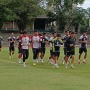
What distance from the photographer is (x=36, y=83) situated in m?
13.2

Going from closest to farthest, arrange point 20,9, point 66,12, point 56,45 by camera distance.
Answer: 1. point 56,45
2. point 20,9
3. point 66,12

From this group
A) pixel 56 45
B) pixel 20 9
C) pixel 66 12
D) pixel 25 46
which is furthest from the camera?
pixel 66 12

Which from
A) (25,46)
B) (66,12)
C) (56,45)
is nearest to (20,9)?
(66,12)

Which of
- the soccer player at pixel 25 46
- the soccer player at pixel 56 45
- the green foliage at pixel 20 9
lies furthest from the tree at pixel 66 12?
the soccer player at pixel 56 45

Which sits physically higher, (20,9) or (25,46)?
(20,9)

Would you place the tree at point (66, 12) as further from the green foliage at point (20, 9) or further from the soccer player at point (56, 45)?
the soccer player at point (56, 45)

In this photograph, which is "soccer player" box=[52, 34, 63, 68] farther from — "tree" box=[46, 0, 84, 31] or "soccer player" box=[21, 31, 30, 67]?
"tree" box=[46, 0, 84, 31]

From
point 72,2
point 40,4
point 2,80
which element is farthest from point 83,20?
point 2,80

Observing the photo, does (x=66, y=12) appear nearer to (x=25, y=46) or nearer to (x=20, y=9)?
(x=20, y=9)

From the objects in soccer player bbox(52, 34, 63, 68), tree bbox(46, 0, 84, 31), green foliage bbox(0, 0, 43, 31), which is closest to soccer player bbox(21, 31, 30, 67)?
soccer player bbox(52, 34, 63, 68)

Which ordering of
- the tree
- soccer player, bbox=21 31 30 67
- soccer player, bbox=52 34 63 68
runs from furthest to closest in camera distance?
the tree < soccer player, bbox=21 31 30 67 < soccer player, bbox=52 34 63 68

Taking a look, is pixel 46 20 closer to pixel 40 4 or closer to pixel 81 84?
pixel 40 4

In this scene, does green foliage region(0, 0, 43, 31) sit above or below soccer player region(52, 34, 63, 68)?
above

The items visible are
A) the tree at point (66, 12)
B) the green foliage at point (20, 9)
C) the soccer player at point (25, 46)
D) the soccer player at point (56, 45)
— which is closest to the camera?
the soccer player at point (56, 45)
